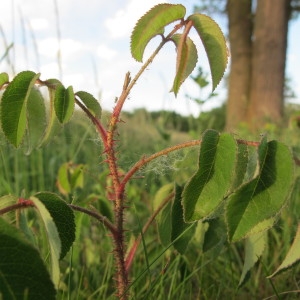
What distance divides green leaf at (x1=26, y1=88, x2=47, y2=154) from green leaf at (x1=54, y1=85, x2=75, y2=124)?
62 millimetres

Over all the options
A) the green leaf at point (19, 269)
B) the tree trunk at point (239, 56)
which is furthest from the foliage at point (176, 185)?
the tree trunk at point (239, 56)

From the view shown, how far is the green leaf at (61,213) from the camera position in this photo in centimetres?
66

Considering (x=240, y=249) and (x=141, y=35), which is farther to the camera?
(x=240, y=249)

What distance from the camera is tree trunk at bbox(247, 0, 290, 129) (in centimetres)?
845

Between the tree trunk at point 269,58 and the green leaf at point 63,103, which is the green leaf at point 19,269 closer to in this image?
the green leaf at point 63,103

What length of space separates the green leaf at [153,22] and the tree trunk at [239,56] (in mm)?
7898

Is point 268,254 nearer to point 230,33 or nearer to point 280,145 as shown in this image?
point 280,145

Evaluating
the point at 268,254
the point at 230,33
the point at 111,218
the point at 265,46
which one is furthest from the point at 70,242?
the point at 230,33

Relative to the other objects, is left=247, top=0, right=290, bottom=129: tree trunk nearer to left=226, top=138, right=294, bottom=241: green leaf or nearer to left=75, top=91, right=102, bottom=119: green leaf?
left=75, top=91, right=102, bottom=119: green leaf

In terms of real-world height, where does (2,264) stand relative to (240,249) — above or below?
above

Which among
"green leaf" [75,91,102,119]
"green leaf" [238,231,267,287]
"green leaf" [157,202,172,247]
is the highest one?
"green leaf" [75,91,102,119]

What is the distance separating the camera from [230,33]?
10.1 m

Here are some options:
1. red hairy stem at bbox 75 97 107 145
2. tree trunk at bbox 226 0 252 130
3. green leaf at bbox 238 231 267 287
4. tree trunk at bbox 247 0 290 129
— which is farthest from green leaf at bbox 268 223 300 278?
tree trunk at bbox 226 0 252 130

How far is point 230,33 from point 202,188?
32.4 ft
